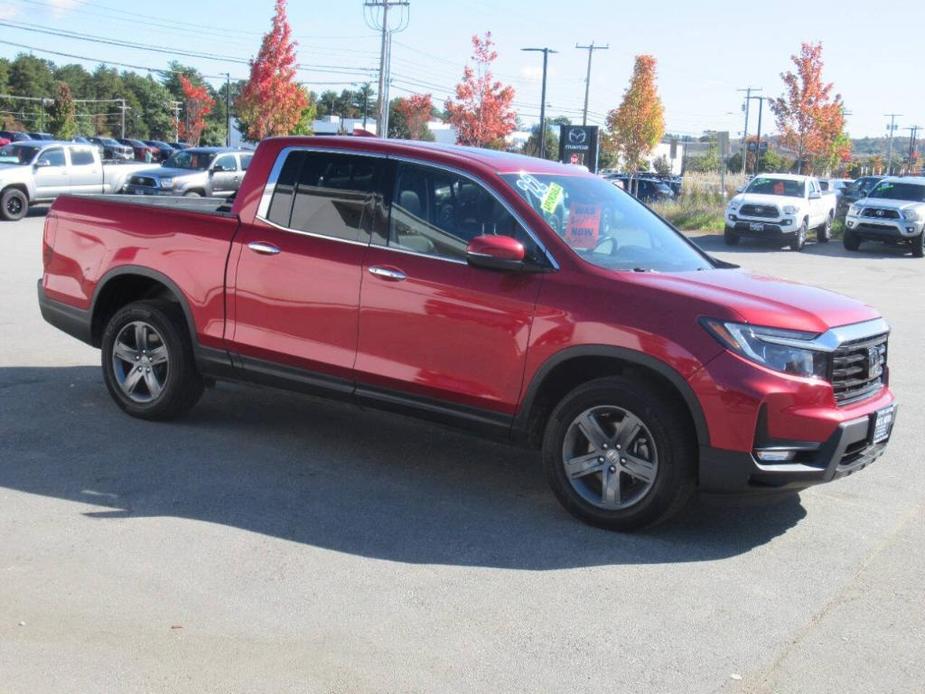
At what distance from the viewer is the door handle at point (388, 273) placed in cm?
605

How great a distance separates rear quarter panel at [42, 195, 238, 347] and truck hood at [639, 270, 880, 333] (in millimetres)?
2712

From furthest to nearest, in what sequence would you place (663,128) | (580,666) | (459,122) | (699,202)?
(459,122) < (663,128) < (699,202) < (580,666)

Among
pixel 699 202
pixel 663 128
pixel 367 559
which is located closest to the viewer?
pixel 367 559

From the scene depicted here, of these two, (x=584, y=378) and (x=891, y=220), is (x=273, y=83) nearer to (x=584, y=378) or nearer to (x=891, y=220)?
(x=891, y=220)

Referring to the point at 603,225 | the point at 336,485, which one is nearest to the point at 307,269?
the point at 336,485

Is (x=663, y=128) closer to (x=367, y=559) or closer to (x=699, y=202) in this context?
(x=699, y=202)

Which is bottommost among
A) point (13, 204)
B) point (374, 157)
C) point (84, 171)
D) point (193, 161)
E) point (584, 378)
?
point (584, 378)

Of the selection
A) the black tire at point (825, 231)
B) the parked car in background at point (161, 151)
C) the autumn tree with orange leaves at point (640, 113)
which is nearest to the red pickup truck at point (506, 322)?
the black tire at point (825, 231)

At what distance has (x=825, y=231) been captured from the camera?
30.6m

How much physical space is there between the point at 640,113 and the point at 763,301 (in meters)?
50.6

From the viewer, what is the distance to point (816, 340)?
5.33 meters

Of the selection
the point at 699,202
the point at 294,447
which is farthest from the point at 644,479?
the point at 699,202

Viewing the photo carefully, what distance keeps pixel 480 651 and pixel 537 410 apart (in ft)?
6.16

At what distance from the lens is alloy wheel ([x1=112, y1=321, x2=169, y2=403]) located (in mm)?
7176
